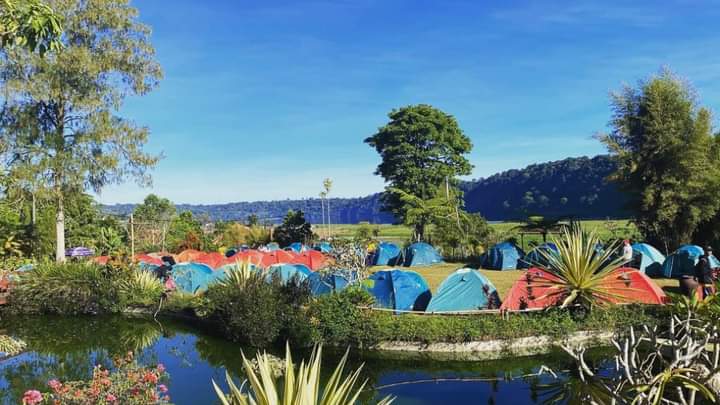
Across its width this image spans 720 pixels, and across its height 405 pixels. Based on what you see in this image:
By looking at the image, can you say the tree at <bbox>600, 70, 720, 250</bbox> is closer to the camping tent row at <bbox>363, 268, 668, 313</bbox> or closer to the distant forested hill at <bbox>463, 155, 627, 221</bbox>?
the camping tent row at <bbox>363, 268, 668, 313</bbox>

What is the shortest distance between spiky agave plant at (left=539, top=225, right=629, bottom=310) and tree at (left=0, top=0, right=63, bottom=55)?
9393mm

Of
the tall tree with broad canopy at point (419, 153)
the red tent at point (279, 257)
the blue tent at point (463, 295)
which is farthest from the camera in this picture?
the tall tree with broad canopy at point (419, 153)

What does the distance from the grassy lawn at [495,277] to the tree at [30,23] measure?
49.1 feet

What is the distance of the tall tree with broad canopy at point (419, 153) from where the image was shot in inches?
1503

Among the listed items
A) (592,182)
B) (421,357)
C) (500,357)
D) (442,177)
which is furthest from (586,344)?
(592,182)

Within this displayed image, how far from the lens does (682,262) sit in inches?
742

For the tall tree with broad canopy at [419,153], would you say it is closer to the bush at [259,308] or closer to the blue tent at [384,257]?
the blue tent at [384,257]

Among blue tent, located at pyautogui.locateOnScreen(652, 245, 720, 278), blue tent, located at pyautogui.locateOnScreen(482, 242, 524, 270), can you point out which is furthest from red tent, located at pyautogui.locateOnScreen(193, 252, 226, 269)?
blue tent, located at pyautogui.locateOnScreen(652, 245, 720, 278)

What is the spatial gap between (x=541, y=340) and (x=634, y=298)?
2.94 meters

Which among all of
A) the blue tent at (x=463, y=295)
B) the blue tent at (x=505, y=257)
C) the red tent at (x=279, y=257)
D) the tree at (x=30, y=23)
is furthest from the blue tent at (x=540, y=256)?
the red tent at (x=279, y=257)

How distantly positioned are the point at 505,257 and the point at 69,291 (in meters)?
17.5

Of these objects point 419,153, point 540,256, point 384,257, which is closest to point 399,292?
point 540,256

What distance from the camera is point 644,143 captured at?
22484mm

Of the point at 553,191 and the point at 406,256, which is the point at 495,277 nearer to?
A: the point at 406,256
